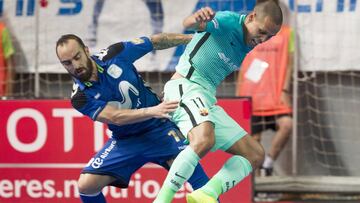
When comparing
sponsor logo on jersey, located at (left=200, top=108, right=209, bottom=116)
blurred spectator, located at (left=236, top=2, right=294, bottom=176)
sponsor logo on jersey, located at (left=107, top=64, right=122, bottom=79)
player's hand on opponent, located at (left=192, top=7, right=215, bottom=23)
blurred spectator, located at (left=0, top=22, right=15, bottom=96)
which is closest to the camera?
player's hand on opponent, located at (left=192, top=7, right=215, bottom=23)

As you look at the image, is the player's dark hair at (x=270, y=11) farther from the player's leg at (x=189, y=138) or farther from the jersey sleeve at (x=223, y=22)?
the player's leg at (x=189, y=138)

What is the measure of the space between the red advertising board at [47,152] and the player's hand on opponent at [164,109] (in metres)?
2.84

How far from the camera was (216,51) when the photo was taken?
8352mm

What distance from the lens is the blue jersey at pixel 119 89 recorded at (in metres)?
8.43

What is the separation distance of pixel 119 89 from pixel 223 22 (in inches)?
35.6

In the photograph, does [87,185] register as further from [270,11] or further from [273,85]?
[273,85]

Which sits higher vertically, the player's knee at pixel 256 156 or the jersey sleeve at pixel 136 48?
the jersey sleeve at pixel 136 48

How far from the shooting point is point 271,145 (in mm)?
11461

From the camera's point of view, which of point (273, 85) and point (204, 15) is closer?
point (204, 15)

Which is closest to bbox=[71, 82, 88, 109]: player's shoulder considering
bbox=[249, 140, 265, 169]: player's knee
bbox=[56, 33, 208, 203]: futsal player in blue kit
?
bbox=[56, 33, 208, 203]: futsal player in blue kit

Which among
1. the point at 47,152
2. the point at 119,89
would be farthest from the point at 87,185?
the point at 47,152

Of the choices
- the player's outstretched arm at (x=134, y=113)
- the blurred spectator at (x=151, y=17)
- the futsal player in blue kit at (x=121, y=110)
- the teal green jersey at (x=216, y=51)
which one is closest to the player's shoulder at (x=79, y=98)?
the futsal player in blue kit at (x=121, y=110)

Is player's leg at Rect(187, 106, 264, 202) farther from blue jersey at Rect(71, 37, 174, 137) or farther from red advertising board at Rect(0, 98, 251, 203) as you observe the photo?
red advertising board at Rect(0, 98, 251, 203)

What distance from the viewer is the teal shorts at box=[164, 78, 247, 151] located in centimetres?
816
